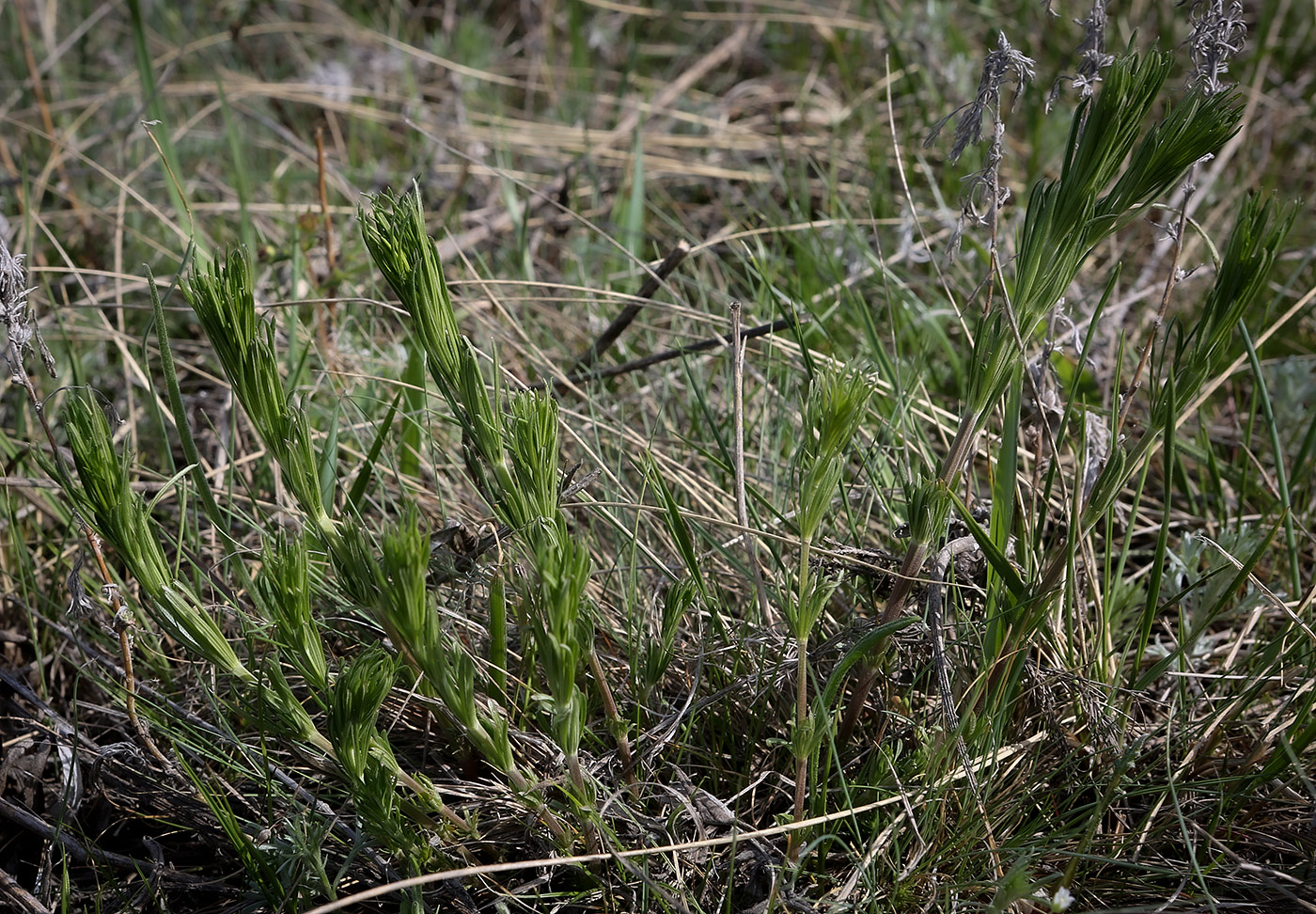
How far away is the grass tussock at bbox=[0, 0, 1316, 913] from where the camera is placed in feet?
3.60

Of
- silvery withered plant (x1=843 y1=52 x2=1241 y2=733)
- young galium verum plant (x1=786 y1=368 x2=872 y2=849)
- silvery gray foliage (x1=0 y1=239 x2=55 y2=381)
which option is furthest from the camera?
silvery gray foliage (x1=0 y1=239 x2=55 y2=381)

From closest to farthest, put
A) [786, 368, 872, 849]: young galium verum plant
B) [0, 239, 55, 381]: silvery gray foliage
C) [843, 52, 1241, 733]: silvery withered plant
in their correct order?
[843, 52, 1241, 733]: silvery withered plant, [786, 368, 872, 849]: young galium verum plant, [0, 239, 55, 381]: silvery gray foliage

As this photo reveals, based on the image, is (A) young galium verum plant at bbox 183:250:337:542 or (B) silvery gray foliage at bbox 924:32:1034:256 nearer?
(A) young galium verum plant at bbox 183:250:337:542

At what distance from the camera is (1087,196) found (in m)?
1.05

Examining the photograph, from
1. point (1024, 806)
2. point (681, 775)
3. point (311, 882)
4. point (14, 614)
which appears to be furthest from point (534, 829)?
point (14, 614)

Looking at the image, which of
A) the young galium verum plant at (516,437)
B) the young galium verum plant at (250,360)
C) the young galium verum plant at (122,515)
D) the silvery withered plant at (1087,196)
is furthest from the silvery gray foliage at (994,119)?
the young galium verum plant at (122,515)

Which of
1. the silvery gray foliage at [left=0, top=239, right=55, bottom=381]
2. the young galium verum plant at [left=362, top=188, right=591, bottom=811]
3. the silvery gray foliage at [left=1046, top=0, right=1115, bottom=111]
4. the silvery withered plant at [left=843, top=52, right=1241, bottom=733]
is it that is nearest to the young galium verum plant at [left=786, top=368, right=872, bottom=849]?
the silvery withered plant at [left=843, top=52, right=1241, bottom=733]

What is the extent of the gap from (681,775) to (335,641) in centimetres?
71

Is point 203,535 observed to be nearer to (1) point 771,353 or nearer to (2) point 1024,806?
(1) point 771,353

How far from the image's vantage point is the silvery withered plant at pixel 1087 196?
3.29 ft

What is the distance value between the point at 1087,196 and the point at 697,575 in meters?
0.68

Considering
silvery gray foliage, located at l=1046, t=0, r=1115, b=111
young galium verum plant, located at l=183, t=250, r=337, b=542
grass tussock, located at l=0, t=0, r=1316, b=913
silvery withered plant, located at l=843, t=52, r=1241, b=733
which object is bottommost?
grass tussock, located at l=0, t=0, r=1316, b=913

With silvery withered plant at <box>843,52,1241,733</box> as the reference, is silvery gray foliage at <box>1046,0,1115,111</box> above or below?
above

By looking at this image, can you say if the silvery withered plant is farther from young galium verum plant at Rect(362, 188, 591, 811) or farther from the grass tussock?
young galium verum plant at Rect(362, 188, 591, 811)
